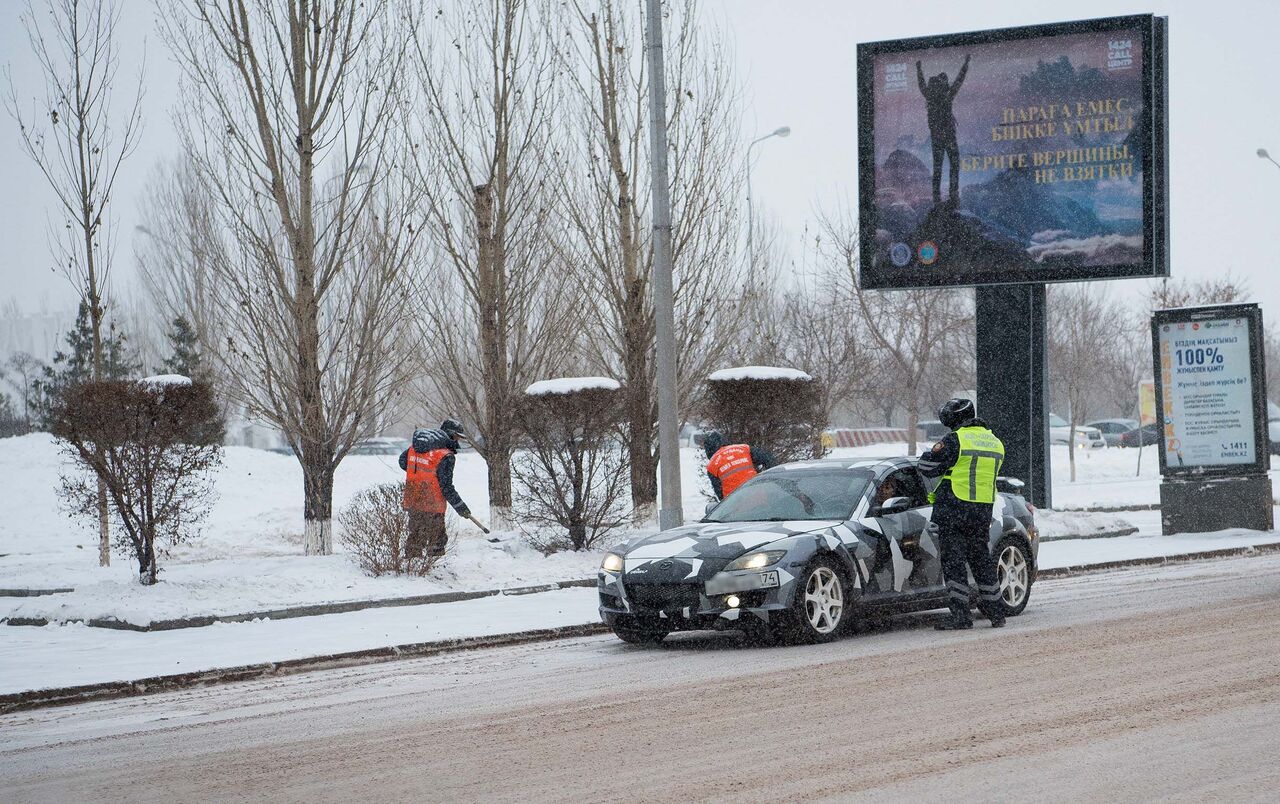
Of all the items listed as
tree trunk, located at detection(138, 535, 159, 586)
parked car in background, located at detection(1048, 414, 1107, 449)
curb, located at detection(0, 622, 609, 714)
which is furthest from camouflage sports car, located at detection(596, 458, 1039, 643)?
parked car in background, located at detection(1048, 414, 1107, 449)

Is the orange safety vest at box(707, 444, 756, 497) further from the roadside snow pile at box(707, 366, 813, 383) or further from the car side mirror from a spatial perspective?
the roadside snow pile at box(707, 366, 813, 383)

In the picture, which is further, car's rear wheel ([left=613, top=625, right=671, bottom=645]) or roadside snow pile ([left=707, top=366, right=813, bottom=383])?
roadside snow pile ([left=707, top=366, right=813, bottom=383])

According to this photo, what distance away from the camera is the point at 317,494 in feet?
63.3

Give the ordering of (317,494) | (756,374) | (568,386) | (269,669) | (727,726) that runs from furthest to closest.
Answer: (756,374) < (317,494) < (568,386) < (269,669) < (727,726)

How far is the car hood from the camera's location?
38.3 feet

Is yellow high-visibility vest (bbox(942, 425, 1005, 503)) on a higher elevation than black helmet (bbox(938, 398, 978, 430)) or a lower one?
lower

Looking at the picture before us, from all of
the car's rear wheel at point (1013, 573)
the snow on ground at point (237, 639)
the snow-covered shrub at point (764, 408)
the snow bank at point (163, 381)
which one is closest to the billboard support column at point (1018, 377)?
the snow-covered shrub at point (764, 408)

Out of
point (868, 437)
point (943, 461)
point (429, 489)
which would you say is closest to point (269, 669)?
point (943, 461)

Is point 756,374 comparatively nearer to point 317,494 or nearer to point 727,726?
Result: point 317,494

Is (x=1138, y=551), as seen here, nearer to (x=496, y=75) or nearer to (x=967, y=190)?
(x=967, y=190)

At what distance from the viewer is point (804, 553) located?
11.6m

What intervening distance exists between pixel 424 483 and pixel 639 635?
5.51 metres

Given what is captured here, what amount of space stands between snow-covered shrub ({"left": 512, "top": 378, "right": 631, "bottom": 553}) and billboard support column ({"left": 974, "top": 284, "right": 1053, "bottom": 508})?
8476 millimetres

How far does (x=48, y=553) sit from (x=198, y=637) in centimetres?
1204
